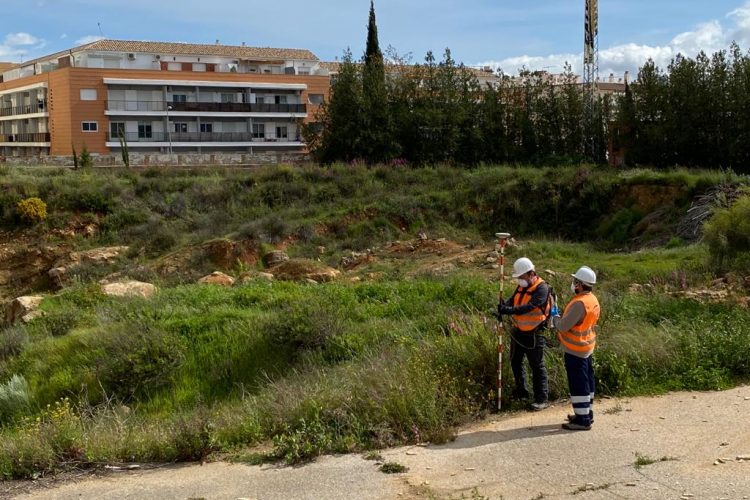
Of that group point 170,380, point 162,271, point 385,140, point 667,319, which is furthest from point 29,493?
point 385,140

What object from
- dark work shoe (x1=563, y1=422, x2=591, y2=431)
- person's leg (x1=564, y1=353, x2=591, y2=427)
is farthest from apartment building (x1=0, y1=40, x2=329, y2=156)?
dark work shoe (x1=563, y1=422, x2=591, y2=431)

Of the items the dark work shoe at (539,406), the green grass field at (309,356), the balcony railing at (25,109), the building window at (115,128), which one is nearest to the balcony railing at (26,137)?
the balcony railing at (25,109)

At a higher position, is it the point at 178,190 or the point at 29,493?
the point at 178,190

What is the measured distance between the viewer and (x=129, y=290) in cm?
1773

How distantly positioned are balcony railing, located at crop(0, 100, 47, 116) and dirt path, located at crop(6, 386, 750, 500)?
5830 cm

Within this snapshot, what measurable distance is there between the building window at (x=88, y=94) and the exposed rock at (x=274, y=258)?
37.6 metres

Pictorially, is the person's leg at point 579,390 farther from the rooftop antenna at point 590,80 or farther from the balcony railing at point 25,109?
the balcony railing at point 25,109

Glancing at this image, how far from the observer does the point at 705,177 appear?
23.0 metres

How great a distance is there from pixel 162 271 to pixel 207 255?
4.96ft

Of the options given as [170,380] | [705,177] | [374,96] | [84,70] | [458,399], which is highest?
[84,70]

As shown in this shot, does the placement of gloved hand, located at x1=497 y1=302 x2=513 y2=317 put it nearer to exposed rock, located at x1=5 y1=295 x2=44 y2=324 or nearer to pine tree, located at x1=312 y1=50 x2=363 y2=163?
exposed rock, located at x1=5 y1=295 x2=44 y2=324

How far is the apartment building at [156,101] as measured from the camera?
55.1 metres

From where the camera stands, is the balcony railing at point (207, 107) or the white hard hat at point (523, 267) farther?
the balcony railing at point (207, 107)

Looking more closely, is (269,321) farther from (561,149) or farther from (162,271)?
(561,149)
